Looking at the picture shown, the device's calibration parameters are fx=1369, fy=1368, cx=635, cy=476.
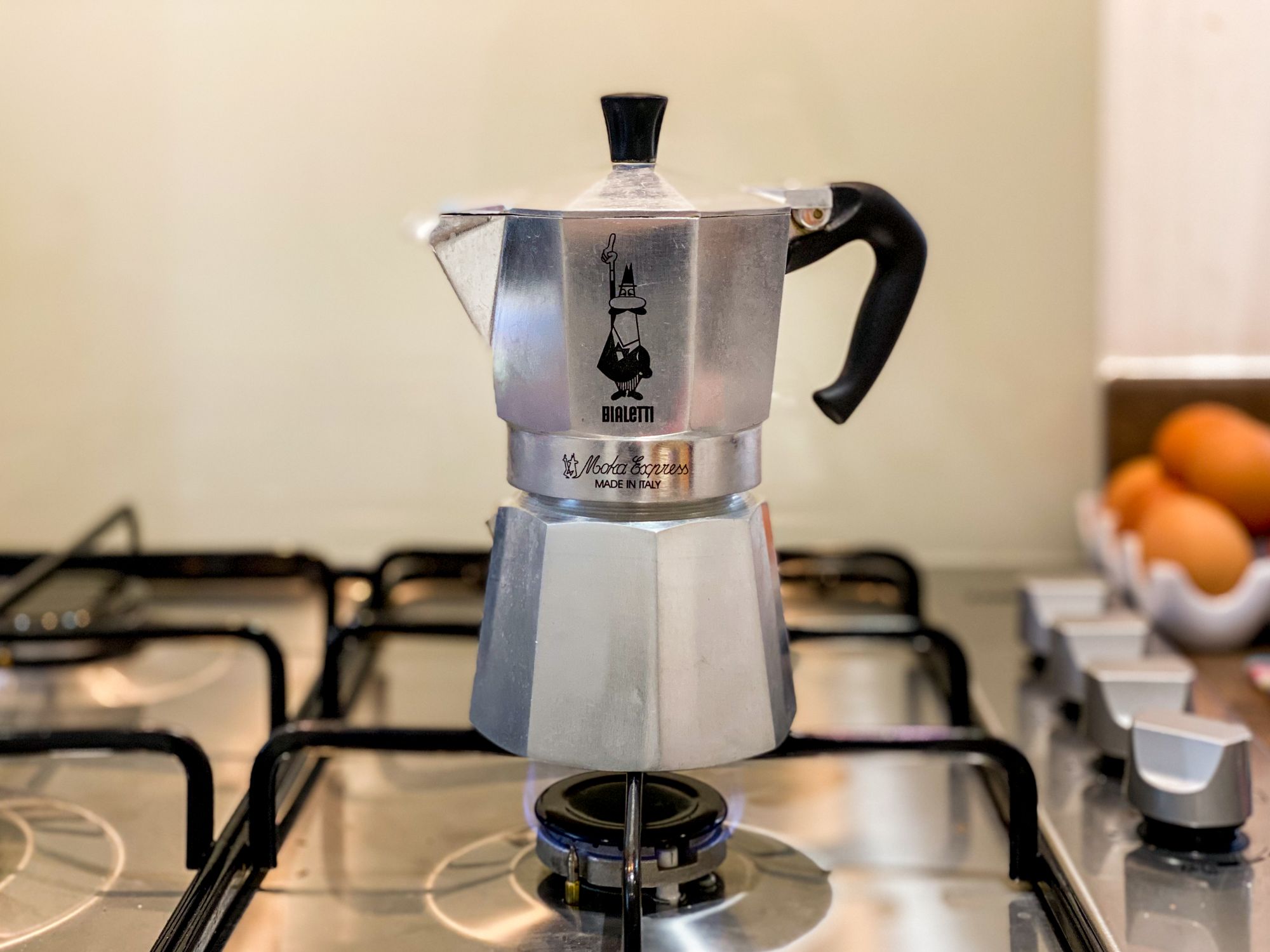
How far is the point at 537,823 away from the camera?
2.09ft

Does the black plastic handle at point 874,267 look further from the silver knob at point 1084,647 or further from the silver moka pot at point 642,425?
the silver knob at point 1084,647

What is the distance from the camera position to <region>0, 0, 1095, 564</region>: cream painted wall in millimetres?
1060

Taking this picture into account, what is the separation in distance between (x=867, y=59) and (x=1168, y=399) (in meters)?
0.36

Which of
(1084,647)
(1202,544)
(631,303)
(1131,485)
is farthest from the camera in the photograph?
(1131,485)

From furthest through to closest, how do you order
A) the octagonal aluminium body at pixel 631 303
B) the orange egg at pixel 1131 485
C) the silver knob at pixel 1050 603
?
the orange egg at pixel 1131 485, the silver knob at pixel 1050 603, the octagonal aluminium body at pixel 631 303

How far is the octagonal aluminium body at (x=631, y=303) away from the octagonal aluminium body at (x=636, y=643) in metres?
0.05

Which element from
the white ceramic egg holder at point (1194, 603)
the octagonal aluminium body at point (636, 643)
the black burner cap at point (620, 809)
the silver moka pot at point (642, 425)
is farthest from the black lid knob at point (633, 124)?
the white ceramic egg holder at point (1194, 603)

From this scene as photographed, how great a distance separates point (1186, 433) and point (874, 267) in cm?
50

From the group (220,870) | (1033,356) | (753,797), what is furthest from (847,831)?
(1033,356)

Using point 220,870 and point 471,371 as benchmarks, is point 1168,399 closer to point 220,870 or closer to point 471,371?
point 471,371

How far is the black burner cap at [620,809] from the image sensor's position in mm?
611

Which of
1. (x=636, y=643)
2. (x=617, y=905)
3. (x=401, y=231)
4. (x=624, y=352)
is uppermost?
(x=401, y=231)

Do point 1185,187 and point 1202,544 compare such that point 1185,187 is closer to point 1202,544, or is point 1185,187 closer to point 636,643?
point 1202,544

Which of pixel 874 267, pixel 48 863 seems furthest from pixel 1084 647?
pixel 48 863
